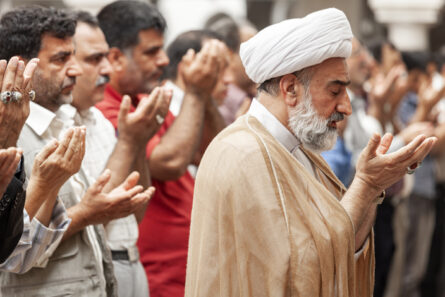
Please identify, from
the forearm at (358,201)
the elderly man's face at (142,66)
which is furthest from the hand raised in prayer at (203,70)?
the forearm at (358,201)

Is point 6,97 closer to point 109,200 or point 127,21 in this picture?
point 109,200

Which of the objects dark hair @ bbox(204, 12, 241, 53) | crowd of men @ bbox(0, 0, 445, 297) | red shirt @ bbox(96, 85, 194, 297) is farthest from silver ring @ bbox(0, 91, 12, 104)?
dark hair @ bbox(204, 12, 241, 53)

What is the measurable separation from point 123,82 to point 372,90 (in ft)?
9.38

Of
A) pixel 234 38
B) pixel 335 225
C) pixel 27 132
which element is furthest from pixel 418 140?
pixel 234 38

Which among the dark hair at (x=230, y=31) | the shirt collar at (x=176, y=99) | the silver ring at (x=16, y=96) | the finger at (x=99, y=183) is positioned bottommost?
the dark hair at (x=230, y=31)

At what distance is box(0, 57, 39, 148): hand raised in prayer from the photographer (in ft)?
9.64

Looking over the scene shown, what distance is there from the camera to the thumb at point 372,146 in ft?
10.4

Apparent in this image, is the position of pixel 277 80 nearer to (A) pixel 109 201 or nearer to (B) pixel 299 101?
(B) pixel 299 101

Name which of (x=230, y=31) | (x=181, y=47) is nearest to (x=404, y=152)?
(x=181, y=47)

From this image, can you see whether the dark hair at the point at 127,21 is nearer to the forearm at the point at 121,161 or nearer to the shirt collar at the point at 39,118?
the forearm at the point at 121,161

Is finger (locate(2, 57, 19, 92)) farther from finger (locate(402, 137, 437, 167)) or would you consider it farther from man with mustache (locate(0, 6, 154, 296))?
finger (locate(402, 137, 437, 167))

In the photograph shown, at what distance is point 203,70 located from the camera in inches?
180

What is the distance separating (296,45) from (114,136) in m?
1.26

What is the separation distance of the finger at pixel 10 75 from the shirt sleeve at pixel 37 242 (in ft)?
1.55
